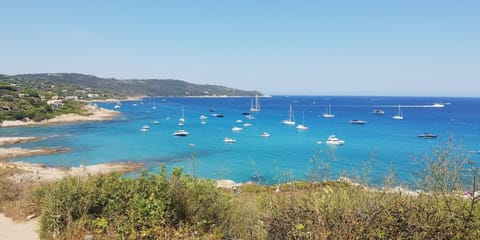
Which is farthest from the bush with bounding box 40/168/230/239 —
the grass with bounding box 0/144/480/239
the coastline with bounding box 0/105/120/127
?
the coastline with bounding box 0/105/120/127

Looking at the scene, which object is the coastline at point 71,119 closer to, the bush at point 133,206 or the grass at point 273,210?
the bush at point 133,206

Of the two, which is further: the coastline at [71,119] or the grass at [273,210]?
the coastline at [71,119]

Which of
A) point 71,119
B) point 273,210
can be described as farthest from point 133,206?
point 71,119

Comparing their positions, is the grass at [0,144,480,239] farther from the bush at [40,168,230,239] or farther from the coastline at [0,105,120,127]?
the coastline at [0,105,120,127]

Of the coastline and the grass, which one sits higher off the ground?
the grass

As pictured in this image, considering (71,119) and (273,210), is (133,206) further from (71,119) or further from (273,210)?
(71,119)

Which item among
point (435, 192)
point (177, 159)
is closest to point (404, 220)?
point (435, 192)

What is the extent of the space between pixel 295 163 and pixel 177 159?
1318cm

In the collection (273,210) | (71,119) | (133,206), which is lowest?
(71,119)

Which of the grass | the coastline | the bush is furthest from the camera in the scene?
the coastline

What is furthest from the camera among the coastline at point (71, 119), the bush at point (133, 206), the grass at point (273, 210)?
the coastline at point (71, 119)

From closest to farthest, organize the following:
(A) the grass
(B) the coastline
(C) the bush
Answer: (A) the grass < (C) the bush < (B) the coastline

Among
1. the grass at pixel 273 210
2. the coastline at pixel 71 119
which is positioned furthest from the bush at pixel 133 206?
the coastline at pixel 71 119

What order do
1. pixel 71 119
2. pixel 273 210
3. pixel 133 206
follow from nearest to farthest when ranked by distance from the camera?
pixel 273 210 → pixel 133 206 → pixel 71 119
